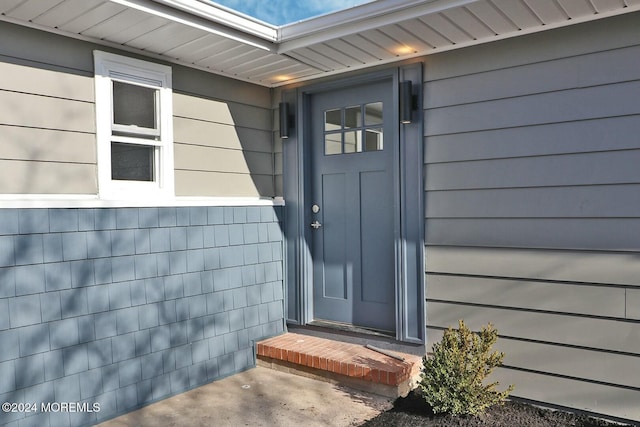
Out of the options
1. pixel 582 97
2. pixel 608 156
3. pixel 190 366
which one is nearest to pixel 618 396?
pixel 608 156

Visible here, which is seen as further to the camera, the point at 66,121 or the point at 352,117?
the point at 352,117

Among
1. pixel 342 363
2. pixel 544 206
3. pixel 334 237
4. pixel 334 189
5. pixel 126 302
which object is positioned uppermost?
pixel 334 189

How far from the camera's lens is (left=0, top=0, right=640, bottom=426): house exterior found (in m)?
2.81

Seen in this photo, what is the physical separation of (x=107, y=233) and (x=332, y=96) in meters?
2.07

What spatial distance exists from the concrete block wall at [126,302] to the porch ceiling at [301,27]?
108cm

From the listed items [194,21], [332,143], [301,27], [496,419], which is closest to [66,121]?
[194,21]

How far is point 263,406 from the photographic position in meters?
3.29

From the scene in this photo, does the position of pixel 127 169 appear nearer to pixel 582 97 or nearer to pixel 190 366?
pixel 190 366

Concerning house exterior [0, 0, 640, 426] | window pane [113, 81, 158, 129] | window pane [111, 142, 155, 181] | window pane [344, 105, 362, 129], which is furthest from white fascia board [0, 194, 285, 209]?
window pane [344, 105, 362, 129]

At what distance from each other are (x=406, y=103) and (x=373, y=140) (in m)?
0.46

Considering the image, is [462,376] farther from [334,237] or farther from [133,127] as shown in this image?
[133,127]

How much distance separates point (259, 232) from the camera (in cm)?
412

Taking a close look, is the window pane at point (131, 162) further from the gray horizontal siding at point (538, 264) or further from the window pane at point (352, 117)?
the gray horizontal siding at point (538, 264)

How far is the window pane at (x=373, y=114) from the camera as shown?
388 cm
